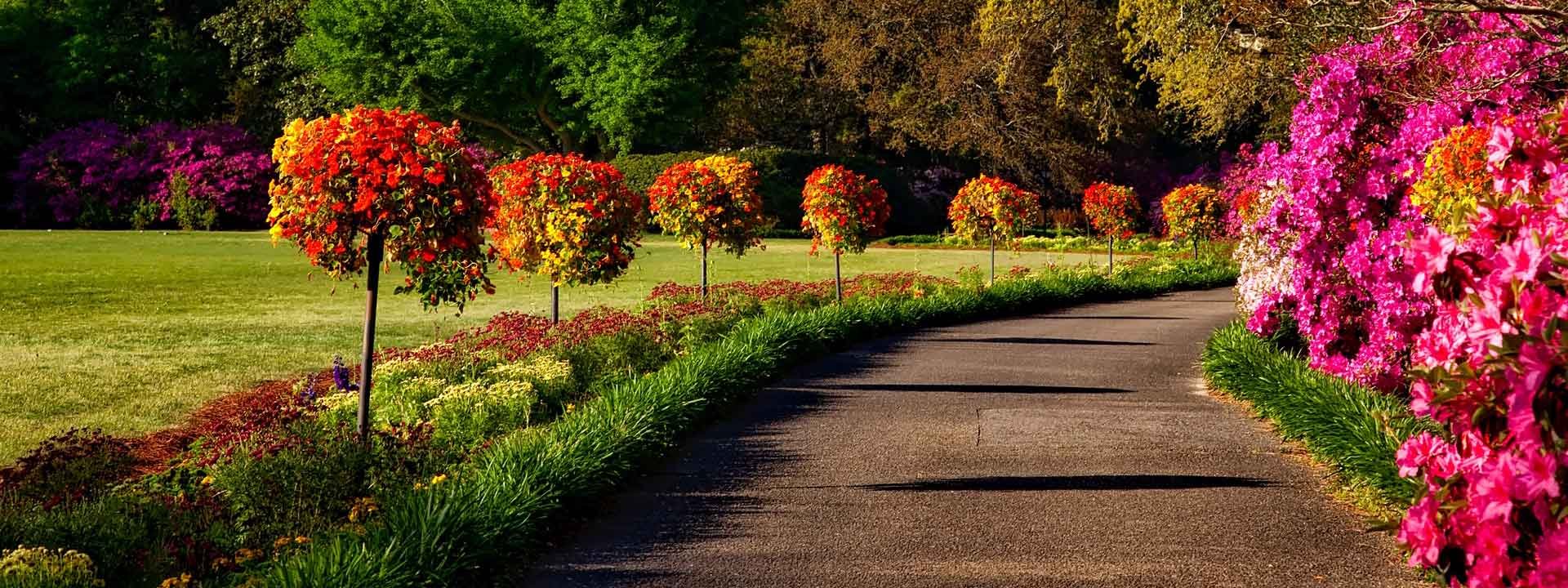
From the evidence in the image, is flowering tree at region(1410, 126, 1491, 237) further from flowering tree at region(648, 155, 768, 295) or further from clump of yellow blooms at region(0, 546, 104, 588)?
flowering tree at region(648, 155, 768, 295)

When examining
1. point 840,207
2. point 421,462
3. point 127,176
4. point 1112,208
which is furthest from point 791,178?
point 421,462

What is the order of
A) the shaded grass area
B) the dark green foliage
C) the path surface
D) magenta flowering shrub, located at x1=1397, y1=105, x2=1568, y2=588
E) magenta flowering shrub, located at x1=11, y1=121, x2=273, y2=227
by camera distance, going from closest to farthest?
magenta flowering shrub, located at x1=1397, y1=105, x2=1568, y2=588 → the path surface → the shaded grass area → magenta flowering shrub, located at x1=11, y1=121, x2=273, y2=227 → the dark green foliage

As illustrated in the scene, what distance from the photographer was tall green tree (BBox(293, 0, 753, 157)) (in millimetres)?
40719

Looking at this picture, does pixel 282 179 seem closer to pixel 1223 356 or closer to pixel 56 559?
pixel 56 559

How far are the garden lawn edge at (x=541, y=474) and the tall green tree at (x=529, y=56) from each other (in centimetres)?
2748

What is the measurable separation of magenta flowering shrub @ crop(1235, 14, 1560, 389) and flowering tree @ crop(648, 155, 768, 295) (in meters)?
7.98

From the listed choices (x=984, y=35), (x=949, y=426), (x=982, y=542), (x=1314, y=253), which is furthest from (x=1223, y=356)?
(x=984, y=35)

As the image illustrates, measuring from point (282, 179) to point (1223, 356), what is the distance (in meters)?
7.73

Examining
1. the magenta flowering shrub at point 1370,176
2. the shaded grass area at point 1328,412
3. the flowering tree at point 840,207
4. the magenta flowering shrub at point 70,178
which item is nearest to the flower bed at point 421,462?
the shaded grass area at point 1328,412

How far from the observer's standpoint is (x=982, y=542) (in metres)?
6.55

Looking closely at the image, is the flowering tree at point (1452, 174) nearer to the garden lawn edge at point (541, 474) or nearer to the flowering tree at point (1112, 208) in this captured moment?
the garden lawn edge at point (541, 474)

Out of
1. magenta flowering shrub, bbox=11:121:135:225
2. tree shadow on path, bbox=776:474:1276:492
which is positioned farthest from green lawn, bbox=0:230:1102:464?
tree shadow on path, bbox=776:474:1276:492

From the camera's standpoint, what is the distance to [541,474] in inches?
279

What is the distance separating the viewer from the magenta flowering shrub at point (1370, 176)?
9.84 m
